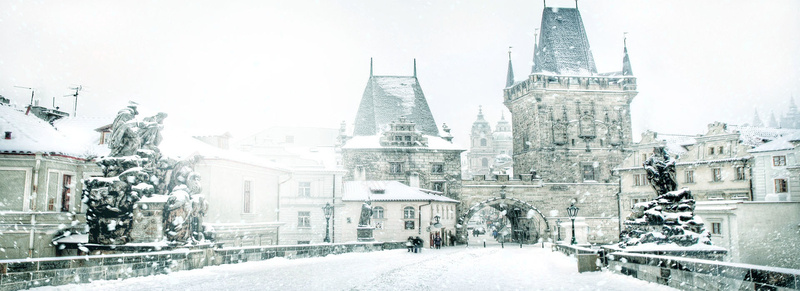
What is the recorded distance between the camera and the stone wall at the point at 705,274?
801cm

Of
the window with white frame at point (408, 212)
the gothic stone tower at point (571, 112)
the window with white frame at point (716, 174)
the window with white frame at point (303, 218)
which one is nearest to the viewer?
the window with white frame at point (303, 218)

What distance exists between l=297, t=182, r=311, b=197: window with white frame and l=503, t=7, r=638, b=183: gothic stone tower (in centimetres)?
2362

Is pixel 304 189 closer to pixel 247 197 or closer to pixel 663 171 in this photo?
pixel 247 197

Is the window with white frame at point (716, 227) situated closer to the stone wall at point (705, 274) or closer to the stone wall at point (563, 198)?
the stone wall at point (563, 198)

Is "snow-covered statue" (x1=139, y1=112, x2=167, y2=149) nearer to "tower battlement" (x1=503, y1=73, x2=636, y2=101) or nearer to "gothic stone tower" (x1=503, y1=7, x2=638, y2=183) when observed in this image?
"gothic stone tower" (x1=503, y1=7, x2=638, y2=183)

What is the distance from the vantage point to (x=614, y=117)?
57.8 meters

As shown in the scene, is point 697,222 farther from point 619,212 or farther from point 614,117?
point 614,117

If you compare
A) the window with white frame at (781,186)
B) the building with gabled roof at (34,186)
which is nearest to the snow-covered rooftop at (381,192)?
the window with white frame at (781,186)

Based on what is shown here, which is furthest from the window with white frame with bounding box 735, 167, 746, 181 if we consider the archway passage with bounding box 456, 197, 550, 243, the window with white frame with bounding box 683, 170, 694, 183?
the archway passage with bounding box 456, 197, 550, 243

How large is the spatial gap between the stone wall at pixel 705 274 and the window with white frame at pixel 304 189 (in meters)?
28.9

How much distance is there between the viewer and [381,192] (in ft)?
141

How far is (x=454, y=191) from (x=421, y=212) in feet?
30.4

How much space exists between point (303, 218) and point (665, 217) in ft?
92.5

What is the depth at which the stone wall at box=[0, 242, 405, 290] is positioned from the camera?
32.1 ft
